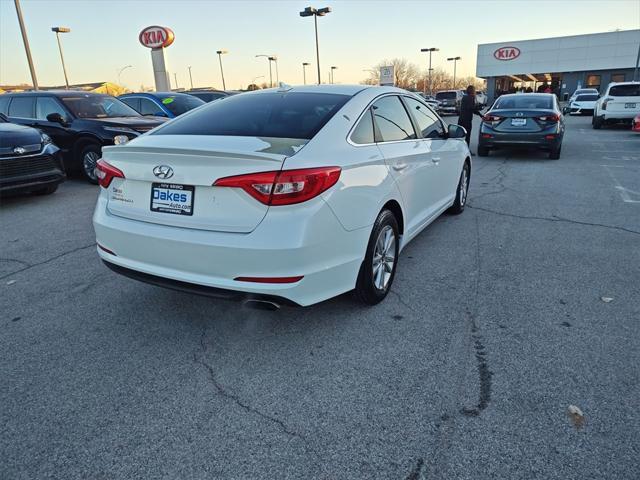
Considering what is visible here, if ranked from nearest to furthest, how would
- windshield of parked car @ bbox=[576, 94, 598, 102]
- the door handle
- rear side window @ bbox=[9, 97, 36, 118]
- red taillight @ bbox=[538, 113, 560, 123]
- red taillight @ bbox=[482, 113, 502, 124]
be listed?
the door handle
rear side window @ bbox=[9, 97, 36, 118]
red taillight @ bbox=[538, 113, 560, 123]
red taillight @ bbox=[482, 113, 502, 124]
windshield of parked car @ bbox=[576, 94, 598, 102]

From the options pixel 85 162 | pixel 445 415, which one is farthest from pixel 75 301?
pixel 85 162

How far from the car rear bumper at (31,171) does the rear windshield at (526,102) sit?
31.9ft

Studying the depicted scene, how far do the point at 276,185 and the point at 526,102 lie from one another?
1054cm

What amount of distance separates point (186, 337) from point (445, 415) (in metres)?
1.74

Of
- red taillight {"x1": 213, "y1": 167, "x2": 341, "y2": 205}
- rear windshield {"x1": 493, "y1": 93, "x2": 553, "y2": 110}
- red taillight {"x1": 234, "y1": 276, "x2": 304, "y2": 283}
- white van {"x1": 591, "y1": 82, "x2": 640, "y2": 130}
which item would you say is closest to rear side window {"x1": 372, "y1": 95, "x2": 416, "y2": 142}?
red taillight {"x1": 213, "y1": 167, "x2": 341, "y2": 205}

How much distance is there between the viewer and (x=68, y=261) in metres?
4.64

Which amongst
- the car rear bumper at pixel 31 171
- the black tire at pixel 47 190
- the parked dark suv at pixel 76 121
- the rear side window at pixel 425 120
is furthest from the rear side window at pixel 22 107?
the rear side window at pixel 425 120

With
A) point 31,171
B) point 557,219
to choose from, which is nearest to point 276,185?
point 557,219

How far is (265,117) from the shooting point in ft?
11.1

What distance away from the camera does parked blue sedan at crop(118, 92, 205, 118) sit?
11.6m

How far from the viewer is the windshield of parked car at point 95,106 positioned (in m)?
8.85

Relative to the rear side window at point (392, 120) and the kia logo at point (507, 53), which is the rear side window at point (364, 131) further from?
the kia logo at point (507, 53)

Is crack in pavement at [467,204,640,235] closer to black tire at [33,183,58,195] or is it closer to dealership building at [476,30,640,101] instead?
black tire at [33,183,58,195]

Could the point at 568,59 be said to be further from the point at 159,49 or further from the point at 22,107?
the point at 22,107
